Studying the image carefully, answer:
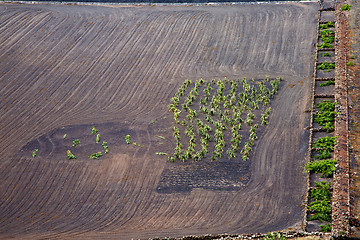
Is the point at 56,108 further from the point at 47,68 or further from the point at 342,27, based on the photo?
the point at 342,27

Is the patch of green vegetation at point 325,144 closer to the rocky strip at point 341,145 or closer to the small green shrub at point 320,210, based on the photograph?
the rocky strip at point 341,145

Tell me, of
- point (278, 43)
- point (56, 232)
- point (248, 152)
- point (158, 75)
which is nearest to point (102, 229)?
point (56, 232)

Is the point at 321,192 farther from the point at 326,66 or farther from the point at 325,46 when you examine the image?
the point at 325,46

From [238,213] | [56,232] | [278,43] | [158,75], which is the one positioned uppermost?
[278,43]

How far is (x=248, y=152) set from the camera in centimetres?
1992

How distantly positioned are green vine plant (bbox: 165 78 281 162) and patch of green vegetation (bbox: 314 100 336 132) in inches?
81.6

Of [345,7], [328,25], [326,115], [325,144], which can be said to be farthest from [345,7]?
[325,144]

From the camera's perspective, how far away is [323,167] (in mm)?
18250

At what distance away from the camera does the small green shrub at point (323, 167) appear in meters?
18.1

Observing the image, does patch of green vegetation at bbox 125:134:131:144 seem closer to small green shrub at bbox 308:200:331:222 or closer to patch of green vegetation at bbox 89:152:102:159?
patch of green vegetation at bbox 89:152:102:159

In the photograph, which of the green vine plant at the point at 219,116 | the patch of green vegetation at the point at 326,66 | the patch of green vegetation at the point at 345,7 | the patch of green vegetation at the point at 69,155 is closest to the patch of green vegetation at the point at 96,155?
the patch of green vegetation at the point at 69,155

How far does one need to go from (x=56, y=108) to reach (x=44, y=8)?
37.1 feet

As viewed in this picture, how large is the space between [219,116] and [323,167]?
5.70 m

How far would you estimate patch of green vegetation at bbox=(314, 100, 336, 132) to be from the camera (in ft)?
67.8
